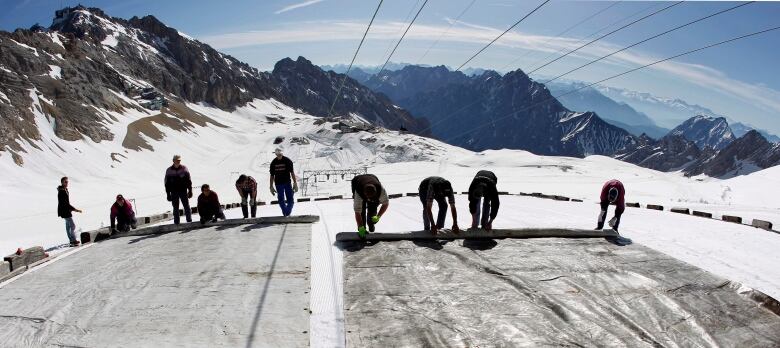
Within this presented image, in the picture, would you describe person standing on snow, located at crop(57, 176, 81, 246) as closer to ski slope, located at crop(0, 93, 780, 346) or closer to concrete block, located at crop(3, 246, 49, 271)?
concrete block, located at crop(3, 246, 49, 271)

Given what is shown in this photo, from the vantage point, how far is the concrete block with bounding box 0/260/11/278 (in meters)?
8.76

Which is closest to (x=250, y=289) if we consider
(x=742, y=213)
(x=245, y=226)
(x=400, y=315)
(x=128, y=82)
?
Answer: (x=400, y=315)

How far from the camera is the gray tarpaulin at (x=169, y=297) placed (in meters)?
5.83

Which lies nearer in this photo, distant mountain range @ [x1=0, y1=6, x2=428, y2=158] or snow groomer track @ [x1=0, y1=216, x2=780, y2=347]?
snow groomer track @ [x1=0, y1=216, x2=780, y2=347]

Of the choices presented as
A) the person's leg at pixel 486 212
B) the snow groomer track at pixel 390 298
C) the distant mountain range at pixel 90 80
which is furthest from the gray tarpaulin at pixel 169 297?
the distant mountain range at pixel 90 80

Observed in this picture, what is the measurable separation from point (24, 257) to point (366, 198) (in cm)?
695

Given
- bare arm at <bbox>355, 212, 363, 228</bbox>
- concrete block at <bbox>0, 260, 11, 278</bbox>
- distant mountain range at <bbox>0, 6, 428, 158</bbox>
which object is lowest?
concrete block at <bbox>0, 260, 11, 278</bbox>

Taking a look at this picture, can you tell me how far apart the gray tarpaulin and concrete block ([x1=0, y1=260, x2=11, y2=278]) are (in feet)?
1.79

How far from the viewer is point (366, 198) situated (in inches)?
419

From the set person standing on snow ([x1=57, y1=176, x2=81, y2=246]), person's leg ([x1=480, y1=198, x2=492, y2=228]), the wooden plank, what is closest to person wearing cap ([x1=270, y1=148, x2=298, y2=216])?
the wooden plank

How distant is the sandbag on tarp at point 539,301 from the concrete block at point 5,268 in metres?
6.12

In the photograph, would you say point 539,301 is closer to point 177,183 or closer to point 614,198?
point 614,198

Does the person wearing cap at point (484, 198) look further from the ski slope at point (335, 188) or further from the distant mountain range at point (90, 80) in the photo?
the distant mountain range at point (90, 80)

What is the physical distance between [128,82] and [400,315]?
145571 millimetres
